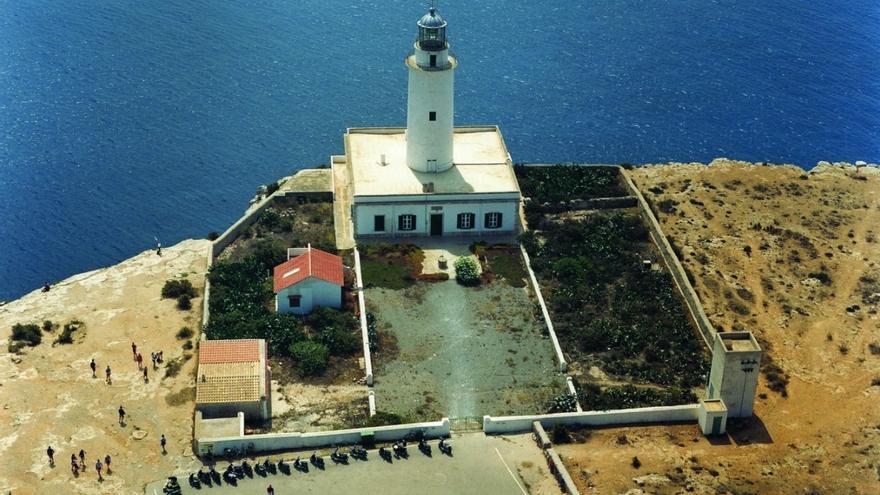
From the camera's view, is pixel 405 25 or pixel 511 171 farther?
pixel 405 25

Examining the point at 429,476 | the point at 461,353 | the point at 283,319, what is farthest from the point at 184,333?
the point at 429,476

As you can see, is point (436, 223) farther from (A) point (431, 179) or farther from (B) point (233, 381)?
(B) point (233, 381)

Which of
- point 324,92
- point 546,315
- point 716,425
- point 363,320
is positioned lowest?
point 716,425

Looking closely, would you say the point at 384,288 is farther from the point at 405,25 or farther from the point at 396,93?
the point at 405,25

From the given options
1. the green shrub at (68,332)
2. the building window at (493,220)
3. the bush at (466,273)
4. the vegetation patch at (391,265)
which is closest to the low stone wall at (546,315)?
the building window at (493,220)

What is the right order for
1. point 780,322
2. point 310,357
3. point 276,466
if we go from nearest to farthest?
point 276,466 → point 310,357 → point 780,322

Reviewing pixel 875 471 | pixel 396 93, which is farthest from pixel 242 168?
pixel 875 471

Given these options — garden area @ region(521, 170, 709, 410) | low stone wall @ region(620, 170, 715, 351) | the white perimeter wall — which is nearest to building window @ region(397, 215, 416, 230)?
the white perimeter wall
